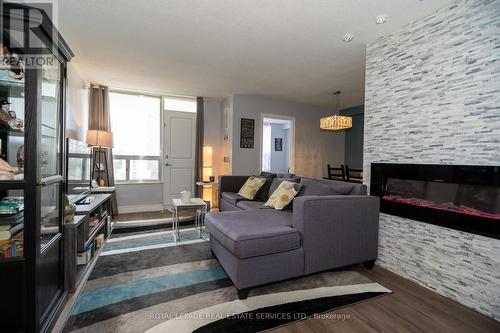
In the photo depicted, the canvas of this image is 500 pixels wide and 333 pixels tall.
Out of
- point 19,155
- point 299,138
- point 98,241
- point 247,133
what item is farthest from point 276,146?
point 19,155

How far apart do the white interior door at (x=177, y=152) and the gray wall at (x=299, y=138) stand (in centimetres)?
105

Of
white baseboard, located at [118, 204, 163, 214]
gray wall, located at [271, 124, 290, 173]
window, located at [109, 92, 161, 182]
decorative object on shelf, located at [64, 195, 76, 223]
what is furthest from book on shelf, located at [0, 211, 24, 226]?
gray wall, located at [271, 124, 290, 173]

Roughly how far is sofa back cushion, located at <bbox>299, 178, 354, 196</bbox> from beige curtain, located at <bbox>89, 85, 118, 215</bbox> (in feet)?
11.6

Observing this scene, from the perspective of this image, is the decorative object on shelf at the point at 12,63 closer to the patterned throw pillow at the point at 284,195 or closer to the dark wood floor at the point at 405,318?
the dark wood floor at the point at 405,318

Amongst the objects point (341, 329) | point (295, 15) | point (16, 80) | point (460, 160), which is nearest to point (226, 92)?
point (295, 15)

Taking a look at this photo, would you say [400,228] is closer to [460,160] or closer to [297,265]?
[460,160]

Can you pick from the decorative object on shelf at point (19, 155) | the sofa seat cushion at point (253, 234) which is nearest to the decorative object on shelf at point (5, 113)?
the decorative object on shelf at point (19, 155)

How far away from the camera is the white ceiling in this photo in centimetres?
202

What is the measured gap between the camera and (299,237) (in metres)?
1.93

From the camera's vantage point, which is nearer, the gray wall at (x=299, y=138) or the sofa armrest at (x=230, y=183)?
the sofa armrest at (x=230, y=183)

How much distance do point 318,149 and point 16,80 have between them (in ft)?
18.2

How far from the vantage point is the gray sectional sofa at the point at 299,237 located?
5.74ft

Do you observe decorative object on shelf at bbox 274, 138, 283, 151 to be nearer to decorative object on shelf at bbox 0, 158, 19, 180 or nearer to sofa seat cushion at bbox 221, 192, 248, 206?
sofa seat cushion at bbox 221, 192, 248, 206

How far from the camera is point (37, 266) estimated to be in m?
1.26
